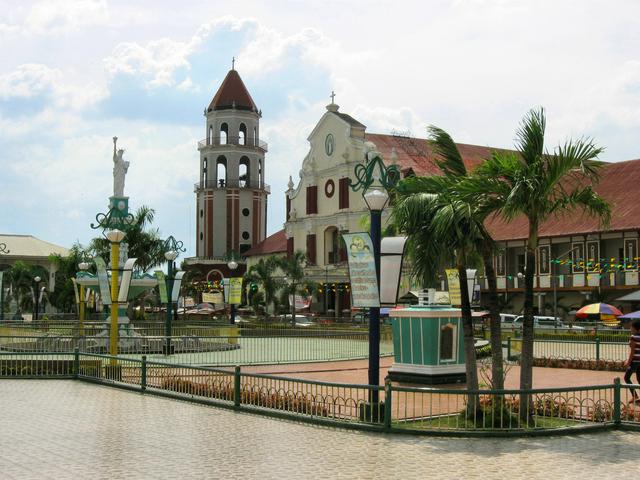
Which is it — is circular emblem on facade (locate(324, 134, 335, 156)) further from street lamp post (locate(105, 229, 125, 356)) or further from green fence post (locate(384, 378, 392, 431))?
green fence post (locate(384, 378, 392, 431))

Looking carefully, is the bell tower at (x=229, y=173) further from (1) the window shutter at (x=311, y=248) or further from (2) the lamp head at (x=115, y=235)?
(2) the lamp head at (x=115, y=235)

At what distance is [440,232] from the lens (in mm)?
13383

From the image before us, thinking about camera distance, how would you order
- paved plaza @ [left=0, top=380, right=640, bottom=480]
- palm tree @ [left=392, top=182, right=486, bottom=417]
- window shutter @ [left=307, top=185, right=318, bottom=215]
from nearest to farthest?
paved plaza @ [left=0, top=380, right=640, bottom=480]
palm tree @ [left=392, top=182, right=486, bottom=417]
window shutter @ [left=307, top=185, right=318, bottom=215]

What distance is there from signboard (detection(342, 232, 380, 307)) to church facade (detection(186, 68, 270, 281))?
69.6 metres

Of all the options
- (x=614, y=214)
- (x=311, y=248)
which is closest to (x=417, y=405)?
(x=614, y=214)

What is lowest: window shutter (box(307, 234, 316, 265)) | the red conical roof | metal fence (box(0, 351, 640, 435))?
metal fence (box(0, 351, 640, 435))

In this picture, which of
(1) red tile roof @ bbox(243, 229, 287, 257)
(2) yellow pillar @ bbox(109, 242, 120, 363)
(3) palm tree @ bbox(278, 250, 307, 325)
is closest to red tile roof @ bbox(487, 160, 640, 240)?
(3) palm tree @ bbox(278, 250, 307, 325)

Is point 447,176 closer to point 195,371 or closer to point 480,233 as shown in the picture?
point 480,233

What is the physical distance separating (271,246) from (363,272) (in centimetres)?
7026

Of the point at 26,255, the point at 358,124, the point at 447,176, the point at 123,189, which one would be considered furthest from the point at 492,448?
the point at 26,255

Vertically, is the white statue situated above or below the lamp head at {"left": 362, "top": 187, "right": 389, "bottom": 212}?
above

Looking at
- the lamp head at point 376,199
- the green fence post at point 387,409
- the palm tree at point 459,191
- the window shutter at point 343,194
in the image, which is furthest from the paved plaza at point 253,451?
the window shutter at point 343,194

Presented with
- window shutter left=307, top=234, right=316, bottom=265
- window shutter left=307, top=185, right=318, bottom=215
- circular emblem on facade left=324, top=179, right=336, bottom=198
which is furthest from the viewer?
window shutter left=307, top=185, right=318, bottom=215

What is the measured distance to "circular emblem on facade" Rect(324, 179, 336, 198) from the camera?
72812 mm
